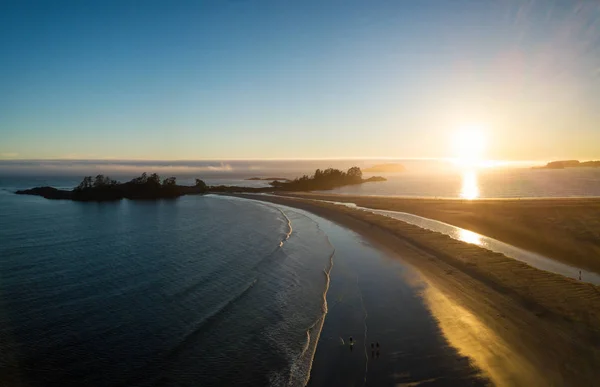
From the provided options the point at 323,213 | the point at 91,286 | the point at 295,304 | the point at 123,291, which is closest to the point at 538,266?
the point at 295,304

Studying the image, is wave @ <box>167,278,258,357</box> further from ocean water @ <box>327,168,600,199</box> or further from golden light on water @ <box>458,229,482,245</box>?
ocean water @ <box>327,168,600,199</box>

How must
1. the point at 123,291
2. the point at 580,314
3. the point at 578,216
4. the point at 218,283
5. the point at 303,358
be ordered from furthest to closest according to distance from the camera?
1. the point at 578,216
2. the point at 218,283
3. the point at 123,291
4. the point at 580,314
5. the point at 303,358

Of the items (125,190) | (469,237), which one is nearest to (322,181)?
(125,190)

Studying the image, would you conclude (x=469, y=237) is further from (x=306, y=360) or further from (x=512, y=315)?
(x=306, y=360)

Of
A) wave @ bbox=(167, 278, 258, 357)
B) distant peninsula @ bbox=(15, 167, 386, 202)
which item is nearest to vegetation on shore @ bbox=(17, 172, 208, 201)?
distant peninsula @ bbox=(15, 167, 386, 202)

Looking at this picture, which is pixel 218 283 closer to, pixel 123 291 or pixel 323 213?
pixel 123 291

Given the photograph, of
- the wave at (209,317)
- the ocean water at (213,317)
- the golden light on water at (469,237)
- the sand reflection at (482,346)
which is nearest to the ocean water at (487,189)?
the golden light on water at (469,237)
